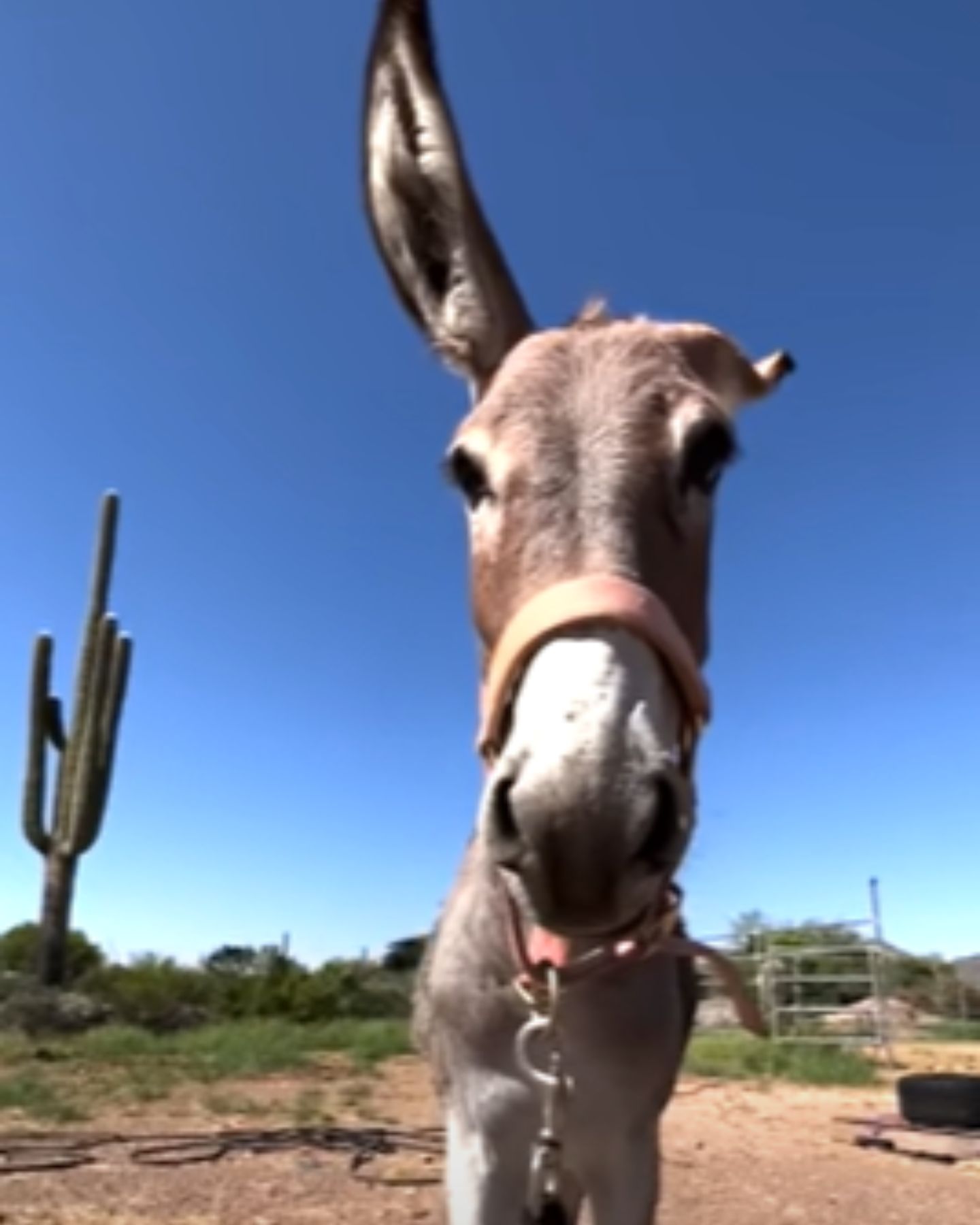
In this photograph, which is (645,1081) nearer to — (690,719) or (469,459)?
(690,719)

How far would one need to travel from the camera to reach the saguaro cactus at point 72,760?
53.9 feet

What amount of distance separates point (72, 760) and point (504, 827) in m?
16.6

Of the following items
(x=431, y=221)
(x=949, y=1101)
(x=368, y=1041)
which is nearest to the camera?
(x=431, y=221)

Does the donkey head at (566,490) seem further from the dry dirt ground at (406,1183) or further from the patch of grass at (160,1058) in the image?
the patch of grass at (160,1058)

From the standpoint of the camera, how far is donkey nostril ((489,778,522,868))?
1727mm

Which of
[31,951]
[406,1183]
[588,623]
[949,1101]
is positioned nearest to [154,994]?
[31,951]

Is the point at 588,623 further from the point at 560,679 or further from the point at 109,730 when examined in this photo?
the point at 109,730

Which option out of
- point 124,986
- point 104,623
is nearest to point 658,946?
point 104,623

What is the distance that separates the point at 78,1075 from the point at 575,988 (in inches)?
420

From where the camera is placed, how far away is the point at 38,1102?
9.35 meters

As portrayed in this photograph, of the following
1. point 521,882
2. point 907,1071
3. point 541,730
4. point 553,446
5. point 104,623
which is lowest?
point 907,1071

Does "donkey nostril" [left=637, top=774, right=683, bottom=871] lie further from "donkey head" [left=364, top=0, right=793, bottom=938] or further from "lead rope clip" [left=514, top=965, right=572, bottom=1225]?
"lead rope clip" [left=514, top=965, right=572, bottom=1225]

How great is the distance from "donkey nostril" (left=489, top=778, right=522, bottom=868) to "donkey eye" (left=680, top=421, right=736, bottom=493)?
2.70 ft

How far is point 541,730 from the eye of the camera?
1.69 metres
